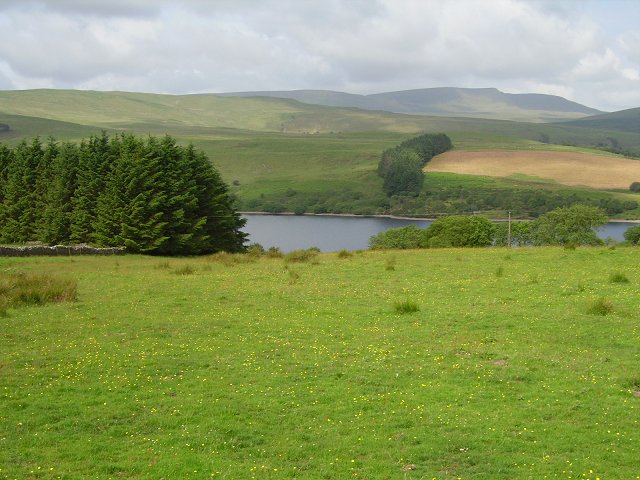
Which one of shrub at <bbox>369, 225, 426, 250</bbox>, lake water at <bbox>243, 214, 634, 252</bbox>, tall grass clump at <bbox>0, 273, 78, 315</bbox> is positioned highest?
tall grass clump at <bbox>0, 273, 78, 315</bbox>

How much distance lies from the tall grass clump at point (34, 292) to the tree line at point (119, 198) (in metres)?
27.3

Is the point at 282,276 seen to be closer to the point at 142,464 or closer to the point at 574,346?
the point at 574,346

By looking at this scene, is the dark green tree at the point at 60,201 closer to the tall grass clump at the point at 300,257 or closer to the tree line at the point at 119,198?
the tree line at the point at 119,198

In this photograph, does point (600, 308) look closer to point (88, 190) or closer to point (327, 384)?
point (327, 384)

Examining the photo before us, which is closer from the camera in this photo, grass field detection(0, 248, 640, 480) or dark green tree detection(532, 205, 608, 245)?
grass field detection(0, 248, 640, 480)

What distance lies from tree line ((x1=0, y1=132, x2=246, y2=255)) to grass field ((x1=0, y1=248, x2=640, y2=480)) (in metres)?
29.9

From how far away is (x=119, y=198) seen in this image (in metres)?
56.0

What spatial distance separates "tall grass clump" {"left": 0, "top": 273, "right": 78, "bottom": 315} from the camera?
2320 cm

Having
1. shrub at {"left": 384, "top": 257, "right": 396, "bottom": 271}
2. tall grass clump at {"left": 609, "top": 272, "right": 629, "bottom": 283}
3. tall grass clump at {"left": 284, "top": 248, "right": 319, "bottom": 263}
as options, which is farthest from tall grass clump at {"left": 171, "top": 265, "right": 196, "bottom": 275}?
tall grass clump at {"left": 609, "top": 272, "right": 629, "bottom": 283}

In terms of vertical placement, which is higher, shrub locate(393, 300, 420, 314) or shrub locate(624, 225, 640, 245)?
shrub locate(393, 300, 420, 314)

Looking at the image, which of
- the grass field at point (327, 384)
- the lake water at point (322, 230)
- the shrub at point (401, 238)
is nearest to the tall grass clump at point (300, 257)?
the grass field at point (327, 384)

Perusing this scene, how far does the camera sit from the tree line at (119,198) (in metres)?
55.0

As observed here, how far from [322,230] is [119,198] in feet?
338

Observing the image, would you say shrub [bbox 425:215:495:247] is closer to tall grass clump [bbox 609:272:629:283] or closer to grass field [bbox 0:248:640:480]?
tall grass clump [bbox 609:272:629:283]
